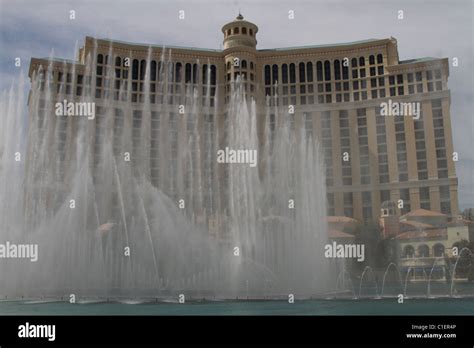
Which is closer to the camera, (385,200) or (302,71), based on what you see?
(385,200)

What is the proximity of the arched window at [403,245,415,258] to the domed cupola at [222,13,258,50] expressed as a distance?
2305 cm

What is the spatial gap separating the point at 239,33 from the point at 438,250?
25634 millimetres

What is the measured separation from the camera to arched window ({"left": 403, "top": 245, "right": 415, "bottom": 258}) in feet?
118

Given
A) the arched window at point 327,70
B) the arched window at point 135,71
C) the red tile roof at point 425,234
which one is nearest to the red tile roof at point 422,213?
the red tile roof at point 425,234

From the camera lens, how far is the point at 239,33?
4509cm

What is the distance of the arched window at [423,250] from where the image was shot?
35375 millimetres

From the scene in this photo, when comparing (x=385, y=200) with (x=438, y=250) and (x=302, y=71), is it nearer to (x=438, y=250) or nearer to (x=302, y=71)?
(x=438, y=250)

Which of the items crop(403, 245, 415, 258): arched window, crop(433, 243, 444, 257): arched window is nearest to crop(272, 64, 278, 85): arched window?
crop(403, 245, 415, 258): arched window

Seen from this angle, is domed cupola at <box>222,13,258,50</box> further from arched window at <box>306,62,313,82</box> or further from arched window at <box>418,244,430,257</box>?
arched window at <box>418,244,430,257</box>

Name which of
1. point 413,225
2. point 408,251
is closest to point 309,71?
point 413,225

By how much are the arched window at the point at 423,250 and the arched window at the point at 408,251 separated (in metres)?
0.50

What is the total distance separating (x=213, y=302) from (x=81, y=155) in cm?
1897
